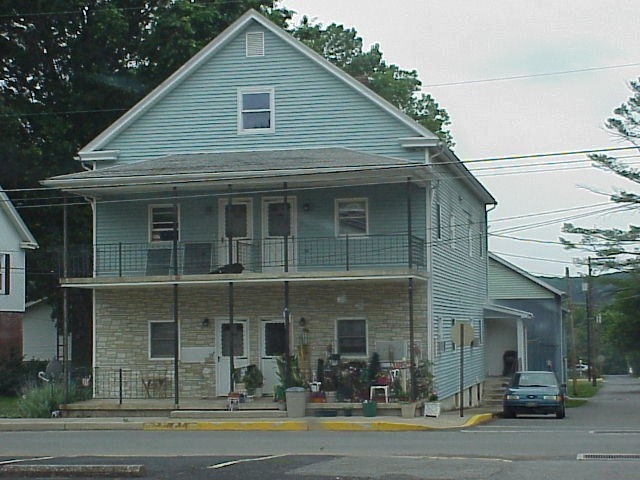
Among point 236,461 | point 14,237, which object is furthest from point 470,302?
point 236,461

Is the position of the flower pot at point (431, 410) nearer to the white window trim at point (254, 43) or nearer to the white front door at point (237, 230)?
the white front door at point (237, 230)

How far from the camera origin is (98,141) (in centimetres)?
3272

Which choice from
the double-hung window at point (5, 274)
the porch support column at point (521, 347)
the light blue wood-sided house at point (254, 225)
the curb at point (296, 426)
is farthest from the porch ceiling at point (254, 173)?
the porch support column at point (521, 347)

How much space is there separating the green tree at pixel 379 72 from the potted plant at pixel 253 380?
23.1 m

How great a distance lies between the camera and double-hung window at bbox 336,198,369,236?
3114 centimetres

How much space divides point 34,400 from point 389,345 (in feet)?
32.0

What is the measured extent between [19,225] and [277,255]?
1865cm

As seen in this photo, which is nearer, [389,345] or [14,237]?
[389,345]

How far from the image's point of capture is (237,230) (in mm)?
31875

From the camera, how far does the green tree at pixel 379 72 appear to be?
52375 millimetres

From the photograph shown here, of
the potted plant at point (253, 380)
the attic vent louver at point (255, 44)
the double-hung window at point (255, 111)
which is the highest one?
the attic vent louver at point (255, 44)

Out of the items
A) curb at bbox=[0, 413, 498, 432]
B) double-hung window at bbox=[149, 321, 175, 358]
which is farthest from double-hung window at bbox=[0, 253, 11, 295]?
curb at bbox=[0, 413, 498, 432]

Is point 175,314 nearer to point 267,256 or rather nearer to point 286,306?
point 286,306

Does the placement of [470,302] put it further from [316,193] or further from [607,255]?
[607,255]
